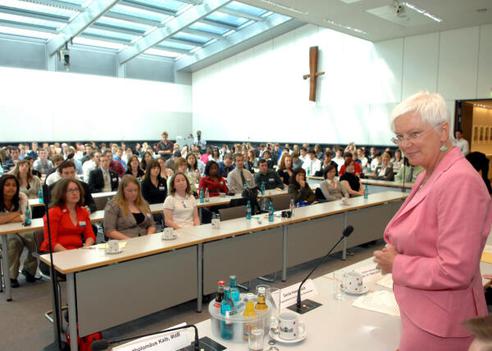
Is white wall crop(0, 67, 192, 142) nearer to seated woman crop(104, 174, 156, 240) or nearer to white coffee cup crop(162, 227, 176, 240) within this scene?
seated woman crop(104, 174, 156, 240)

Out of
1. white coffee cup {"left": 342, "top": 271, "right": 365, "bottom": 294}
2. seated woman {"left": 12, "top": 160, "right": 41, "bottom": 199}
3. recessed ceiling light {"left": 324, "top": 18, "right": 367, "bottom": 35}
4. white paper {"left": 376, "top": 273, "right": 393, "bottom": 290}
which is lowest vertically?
white paper {"left": 376, "top": 273, "right": 393, "bottom": 290}

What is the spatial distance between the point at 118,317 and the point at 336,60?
12237 mm

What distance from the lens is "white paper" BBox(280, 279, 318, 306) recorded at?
2.21 meters

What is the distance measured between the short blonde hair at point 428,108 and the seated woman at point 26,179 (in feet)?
19.3

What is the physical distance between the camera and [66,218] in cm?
395

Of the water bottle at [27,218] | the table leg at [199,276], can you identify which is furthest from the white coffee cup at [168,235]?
the water bottle at [27,218]

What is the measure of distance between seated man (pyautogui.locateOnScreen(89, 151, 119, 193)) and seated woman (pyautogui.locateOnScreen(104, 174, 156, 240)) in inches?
126

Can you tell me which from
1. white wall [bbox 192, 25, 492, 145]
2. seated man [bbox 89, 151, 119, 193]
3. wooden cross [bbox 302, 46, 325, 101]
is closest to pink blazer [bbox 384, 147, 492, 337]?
seated man [bbox 89, 151, 119, 193]

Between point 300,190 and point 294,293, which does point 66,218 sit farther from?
point 300,190

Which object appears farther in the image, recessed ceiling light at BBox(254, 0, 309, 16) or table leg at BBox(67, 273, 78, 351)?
recessed ceiling light at BBox(254, 0, 309, 16)

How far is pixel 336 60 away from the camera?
540 inches

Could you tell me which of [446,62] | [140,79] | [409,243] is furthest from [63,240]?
[140,79]

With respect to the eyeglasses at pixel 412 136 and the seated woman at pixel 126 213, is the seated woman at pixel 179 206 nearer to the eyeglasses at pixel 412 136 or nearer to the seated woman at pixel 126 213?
the seated woman at pixel 126 213

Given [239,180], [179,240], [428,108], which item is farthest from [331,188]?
[428,108]
